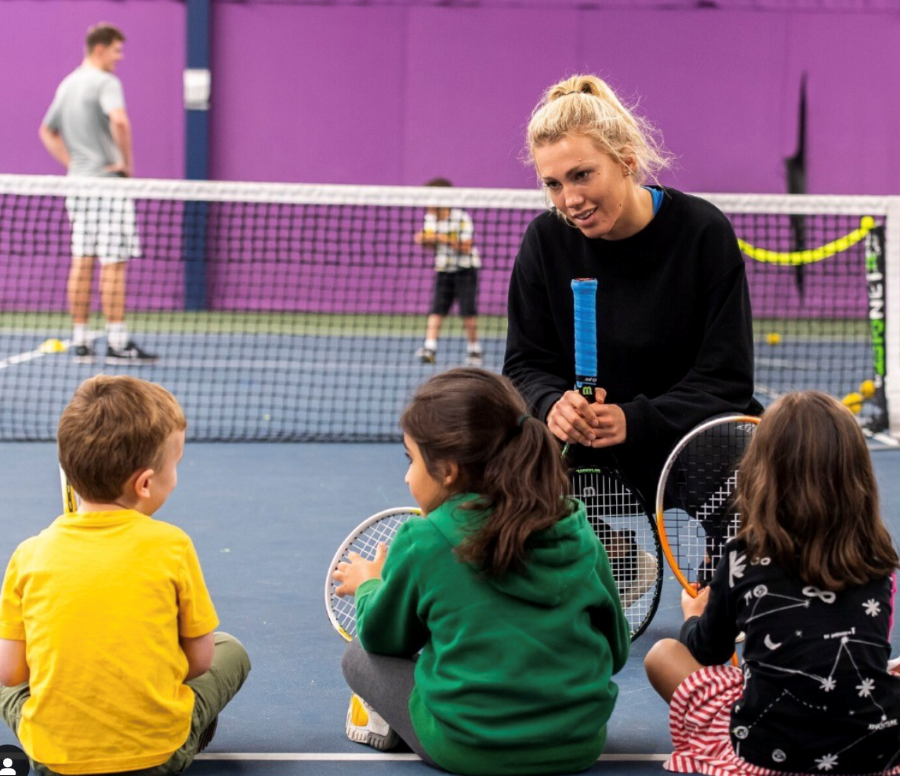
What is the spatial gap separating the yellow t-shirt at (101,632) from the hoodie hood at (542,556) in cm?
40

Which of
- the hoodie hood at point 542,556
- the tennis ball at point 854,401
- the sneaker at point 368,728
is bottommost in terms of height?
the sneaker at point 368,728

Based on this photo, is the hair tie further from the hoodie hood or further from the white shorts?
the white shorts

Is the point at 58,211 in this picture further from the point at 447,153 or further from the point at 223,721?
the point at 223,721

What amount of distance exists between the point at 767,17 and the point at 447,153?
2806mm

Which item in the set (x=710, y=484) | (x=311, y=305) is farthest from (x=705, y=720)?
(x=311, y=305)

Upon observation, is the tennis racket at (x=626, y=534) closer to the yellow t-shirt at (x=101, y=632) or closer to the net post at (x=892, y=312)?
the yellow t-shirt at (x=101, y=632)

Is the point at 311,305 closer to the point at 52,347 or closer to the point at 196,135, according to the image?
the point at 196,135

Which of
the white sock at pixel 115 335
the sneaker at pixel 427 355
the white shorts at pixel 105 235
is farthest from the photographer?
the sneaker at pixel 427 355

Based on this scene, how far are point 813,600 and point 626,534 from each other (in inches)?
28.0

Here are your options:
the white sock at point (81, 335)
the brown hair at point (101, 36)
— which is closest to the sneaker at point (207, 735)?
the white sock at point (81, 335)

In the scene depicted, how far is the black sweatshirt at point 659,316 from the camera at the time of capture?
8.80ft

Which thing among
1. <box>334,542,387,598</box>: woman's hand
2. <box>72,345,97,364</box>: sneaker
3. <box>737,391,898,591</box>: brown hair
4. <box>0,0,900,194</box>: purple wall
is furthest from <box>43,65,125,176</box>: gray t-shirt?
<box>737,391,898,591</box>: brown hair

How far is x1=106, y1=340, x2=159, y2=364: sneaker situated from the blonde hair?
4723 mm

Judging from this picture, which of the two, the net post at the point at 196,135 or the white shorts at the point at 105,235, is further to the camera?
the net post at the point at 196,135
